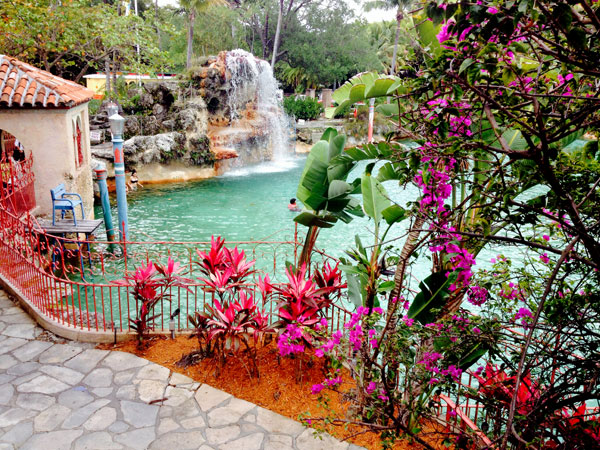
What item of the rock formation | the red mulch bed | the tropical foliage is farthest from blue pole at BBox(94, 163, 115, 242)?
the tropical foliage

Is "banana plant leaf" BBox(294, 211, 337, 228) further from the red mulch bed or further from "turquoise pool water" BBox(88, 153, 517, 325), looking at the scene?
"turquoise pool water" BBox(88, 153, 517, 325)

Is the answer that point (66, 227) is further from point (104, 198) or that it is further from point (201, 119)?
point (201, 119)

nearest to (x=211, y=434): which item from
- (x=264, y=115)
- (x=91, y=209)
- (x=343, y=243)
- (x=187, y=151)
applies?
(x=343, y=243)

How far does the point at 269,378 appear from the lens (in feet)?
20.8

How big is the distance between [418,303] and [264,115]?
2662 centimetres

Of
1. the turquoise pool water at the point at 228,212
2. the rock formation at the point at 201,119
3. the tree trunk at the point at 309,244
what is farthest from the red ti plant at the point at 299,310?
the rock formation at the point at 201,119

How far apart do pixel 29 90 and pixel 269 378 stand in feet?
30.8

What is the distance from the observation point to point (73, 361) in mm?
6613

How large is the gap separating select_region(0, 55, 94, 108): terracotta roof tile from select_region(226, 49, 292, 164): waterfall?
50.4 ft

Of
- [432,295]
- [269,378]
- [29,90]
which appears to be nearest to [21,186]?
[29,90]

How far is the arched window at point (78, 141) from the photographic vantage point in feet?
44.1

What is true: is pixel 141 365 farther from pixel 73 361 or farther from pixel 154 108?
pixel 154 108

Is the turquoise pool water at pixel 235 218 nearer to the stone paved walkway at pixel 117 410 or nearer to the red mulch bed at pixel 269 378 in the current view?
the red mulch bed at pixel 269 378

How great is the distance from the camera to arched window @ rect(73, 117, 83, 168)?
13.4 metres
